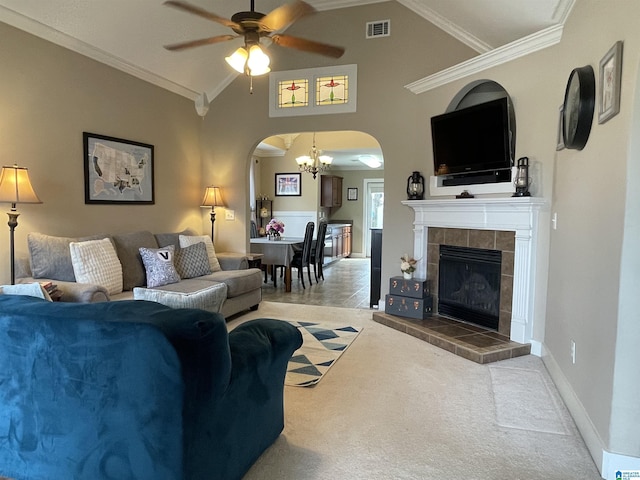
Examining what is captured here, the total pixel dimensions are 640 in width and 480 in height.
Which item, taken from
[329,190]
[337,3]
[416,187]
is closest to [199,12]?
[337,3]

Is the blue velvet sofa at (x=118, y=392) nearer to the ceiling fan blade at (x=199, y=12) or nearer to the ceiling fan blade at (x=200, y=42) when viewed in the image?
the ceiling fan blade at (x=199, y=12)

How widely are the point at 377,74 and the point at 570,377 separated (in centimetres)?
386

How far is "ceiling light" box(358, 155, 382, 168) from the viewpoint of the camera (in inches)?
379

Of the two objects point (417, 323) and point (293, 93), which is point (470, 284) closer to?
point (417, 323)

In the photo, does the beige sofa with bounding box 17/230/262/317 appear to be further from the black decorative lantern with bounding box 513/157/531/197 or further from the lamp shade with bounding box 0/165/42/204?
the black decorative lantern with bounding box 513/157/531/197

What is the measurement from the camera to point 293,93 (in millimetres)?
5473

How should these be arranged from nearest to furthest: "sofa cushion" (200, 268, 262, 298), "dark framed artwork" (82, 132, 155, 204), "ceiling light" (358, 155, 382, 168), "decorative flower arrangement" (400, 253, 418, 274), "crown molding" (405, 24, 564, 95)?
"crown molding" (405, 24, 564, 95) → "dark framed artwork" (82, 132, 155, 204) → "sofa cushion" (200, 268, 262, 298) → "decorative flower arrangement" (400, 253, 418, 274) → "ceiling light" (358, 155, 382, 168)

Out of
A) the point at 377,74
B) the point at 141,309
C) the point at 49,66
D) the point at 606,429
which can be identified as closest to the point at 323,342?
the point at 606,429

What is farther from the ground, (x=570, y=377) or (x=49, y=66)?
(x=49, y=66)

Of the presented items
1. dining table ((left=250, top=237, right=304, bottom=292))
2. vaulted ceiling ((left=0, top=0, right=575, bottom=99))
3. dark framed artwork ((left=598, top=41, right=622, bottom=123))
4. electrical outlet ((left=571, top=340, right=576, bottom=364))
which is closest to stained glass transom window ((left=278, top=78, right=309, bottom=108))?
vaulted ceiling ((left=0, top=0, right=575, bottom=99))

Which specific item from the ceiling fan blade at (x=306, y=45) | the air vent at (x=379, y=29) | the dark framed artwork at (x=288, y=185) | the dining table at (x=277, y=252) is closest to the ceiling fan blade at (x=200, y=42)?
the ceiling fan blade at (x=306, y=45)

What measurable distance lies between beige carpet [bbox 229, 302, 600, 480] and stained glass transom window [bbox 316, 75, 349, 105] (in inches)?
129

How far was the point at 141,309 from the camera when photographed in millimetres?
1447

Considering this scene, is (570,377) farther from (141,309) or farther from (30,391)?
(30,391)
